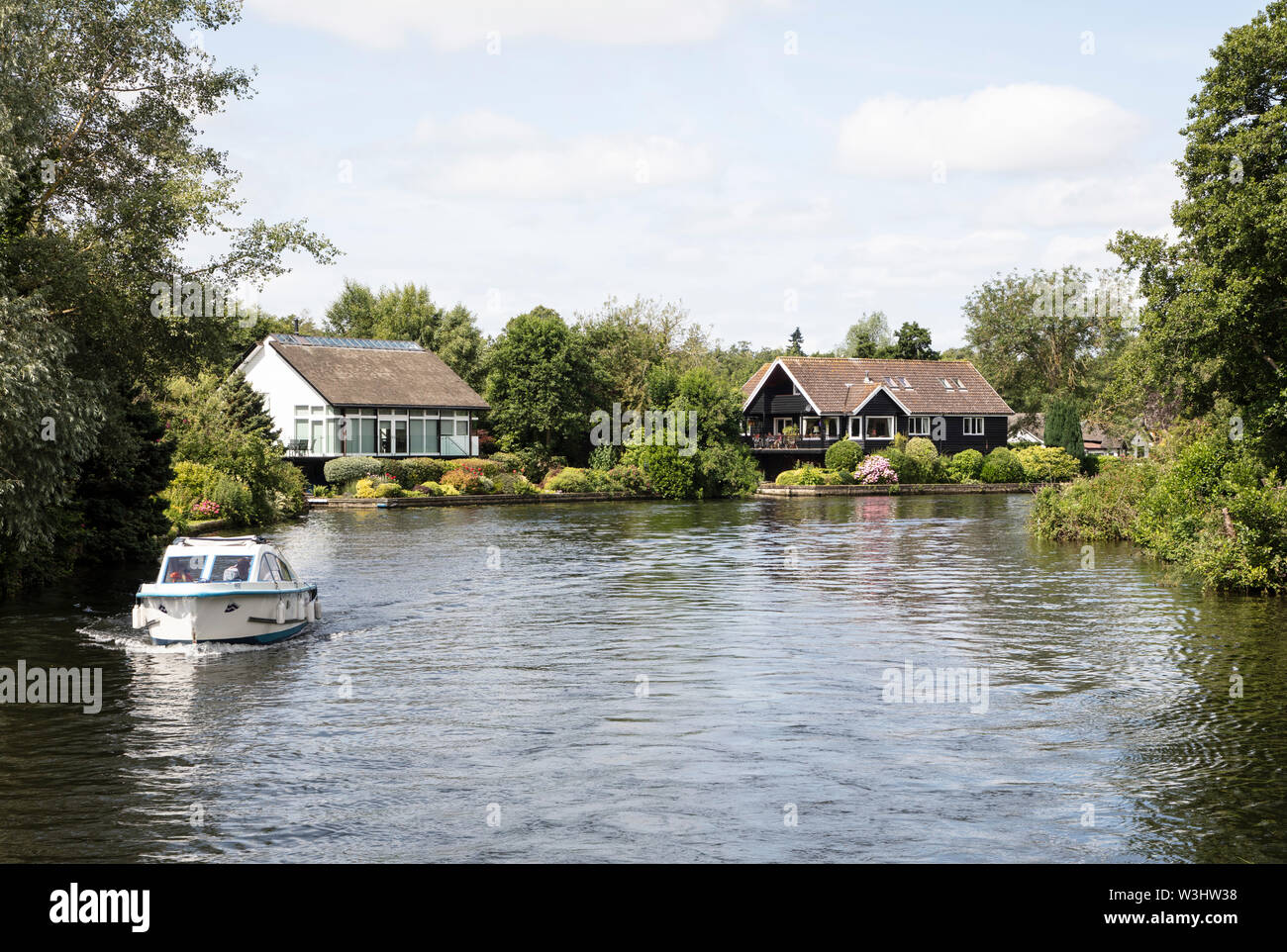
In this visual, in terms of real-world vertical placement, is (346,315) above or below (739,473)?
above

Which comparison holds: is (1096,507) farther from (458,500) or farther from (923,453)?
(923,453)

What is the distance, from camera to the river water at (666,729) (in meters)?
10.8

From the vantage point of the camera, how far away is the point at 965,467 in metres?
79.6

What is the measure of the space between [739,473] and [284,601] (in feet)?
169

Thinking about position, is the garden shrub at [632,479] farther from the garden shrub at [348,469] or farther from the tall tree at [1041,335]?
the tall tree at [1041,335]

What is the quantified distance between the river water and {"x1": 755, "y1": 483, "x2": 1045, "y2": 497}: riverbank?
145 ft

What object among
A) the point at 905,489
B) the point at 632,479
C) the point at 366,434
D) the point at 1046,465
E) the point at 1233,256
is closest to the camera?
the point at 1233,256

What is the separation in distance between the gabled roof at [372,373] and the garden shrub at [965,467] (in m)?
31.0

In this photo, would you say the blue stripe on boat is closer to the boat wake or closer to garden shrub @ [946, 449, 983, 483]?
the boat wake

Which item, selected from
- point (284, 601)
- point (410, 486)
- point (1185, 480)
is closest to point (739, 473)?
point (410, 486)

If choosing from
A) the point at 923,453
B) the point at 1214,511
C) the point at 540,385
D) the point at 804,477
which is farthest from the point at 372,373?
the point at 1214,511

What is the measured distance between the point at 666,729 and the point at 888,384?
78780mm

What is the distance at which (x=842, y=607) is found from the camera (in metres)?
25.4
